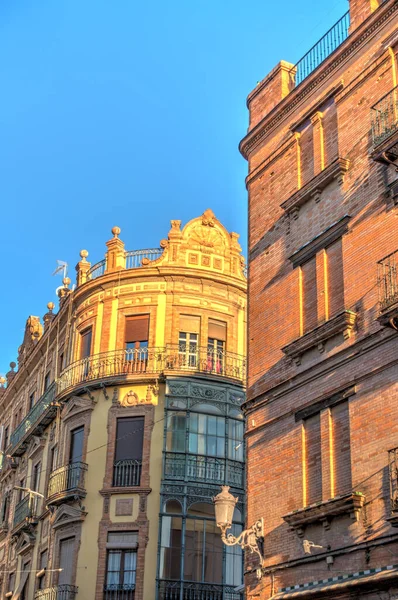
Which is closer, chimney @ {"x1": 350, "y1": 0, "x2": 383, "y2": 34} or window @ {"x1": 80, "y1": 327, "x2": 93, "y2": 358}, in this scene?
Result: chimney @ {"x1": 350, "y1": 0, "x2": 383, "y2": 34}

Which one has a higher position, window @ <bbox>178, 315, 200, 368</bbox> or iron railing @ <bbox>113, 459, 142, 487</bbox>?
window @ <bbox>178, 315, 200, 368</bbox>

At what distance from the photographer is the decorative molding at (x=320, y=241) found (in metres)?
17.3

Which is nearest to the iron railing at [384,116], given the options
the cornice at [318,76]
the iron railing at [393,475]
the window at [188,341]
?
the cornice at [318,76]

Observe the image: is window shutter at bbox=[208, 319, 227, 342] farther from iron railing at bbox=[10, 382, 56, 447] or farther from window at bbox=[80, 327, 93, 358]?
iron railing at bbox=[10, 382, 56, 447]

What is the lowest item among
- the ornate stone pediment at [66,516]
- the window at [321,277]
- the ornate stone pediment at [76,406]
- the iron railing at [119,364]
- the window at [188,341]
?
the ornate stone pediment at [66,516]

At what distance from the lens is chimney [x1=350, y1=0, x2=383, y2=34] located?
60.8 feet

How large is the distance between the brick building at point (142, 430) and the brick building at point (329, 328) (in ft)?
36.8

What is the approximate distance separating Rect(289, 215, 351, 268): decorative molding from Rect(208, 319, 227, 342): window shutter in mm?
13929

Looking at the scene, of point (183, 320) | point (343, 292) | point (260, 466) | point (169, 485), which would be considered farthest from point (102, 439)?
point (343, 292)

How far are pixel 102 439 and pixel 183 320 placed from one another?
17.0 feet

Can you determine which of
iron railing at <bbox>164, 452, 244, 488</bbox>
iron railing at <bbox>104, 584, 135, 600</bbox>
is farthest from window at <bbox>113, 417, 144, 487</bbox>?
iron railing at <bbox>104, 584, 135, 600</bbox>

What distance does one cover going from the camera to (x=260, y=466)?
1783 centimetres

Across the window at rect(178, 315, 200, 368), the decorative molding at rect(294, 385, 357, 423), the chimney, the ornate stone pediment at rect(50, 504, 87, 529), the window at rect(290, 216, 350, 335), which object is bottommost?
A: the decorative molding at rect(294, 385, 357, 423)

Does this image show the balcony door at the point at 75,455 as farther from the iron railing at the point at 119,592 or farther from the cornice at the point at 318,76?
the cornice at the point at 318,76
